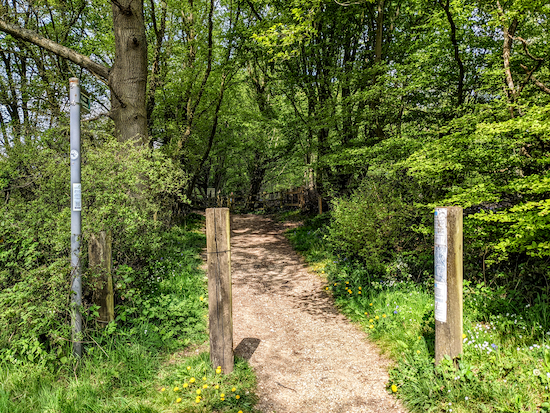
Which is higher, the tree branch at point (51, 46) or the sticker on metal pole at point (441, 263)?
the tree branch at point (51, 46)

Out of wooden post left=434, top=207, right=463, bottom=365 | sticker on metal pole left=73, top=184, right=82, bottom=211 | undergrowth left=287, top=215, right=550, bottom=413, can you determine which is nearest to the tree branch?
sticker on metal pole left=73, top=184, right=82, bottom=211

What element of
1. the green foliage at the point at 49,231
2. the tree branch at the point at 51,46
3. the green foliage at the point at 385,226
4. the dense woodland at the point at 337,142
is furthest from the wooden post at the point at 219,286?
the tree branch at the point at 51,46

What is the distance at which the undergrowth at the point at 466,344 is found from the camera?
2656 mm

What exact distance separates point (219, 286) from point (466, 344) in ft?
8.43

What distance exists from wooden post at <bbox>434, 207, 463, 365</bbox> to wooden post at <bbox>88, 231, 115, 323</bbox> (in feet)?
11.0

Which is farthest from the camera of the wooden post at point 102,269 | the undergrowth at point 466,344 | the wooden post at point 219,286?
the wooden post at point 102,269

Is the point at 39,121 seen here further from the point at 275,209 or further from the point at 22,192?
the point at 275,209

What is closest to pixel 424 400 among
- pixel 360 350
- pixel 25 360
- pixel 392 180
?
pixel 360 350

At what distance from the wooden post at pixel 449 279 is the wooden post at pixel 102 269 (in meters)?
3.36

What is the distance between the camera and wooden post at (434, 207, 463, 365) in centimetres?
285

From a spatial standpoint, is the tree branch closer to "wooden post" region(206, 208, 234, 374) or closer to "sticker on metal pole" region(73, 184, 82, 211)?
"sticker on metal pole" region(73, 184, 82, 211)

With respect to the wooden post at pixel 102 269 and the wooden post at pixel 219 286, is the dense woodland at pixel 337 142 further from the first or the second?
the wooden post at pixel 219 286

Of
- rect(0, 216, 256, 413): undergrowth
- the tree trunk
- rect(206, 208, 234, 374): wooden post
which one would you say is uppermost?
the tree trunk

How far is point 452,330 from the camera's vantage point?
2.90 metres
